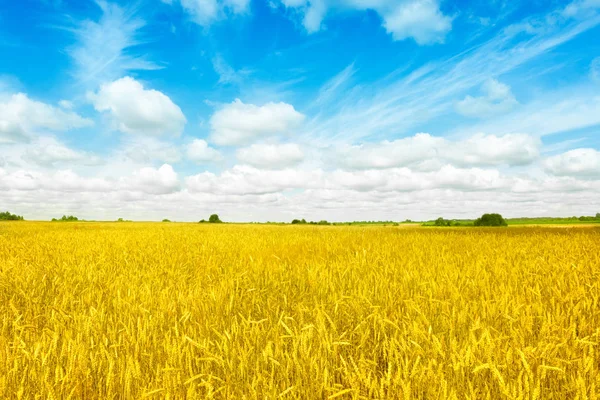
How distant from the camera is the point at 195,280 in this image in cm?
502

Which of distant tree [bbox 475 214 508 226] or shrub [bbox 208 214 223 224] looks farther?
shrub [bbox 208 214 223 224]

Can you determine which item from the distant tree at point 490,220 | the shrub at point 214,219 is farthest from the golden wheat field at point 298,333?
the shrub at point 214,219

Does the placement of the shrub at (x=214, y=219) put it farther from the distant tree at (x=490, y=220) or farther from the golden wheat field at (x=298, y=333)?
the golden wheat field at (x=298, y=333)

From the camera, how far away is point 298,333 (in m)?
2.77

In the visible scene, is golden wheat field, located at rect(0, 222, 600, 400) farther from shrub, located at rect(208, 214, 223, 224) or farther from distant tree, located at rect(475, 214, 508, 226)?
shrub, located at rect(208, 214, 223, 224)

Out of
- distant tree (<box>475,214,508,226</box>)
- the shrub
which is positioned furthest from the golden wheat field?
the shrub

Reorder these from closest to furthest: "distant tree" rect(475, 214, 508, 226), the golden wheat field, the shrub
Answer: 1. the golden wheat field
2. "distant tree" rect(475, 214, 508, 226)
3. the shrub

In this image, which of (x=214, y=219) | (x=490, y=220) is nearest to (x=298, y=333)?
(x=490, y=220)

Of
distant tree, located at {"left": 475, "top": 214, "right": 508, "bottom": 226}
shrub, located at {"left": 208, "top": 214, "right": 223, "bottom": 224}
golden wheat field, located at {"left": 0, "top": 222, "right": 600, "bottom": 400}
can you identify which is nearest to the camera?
golden wheat field, located at {"left": 0, "top": 222, "right": 600, "bottom": 400}

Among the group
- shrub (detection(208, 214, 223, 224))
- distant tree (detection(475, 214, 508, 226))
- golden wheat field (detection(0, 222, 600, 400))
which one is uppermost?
shrub (detection(208, 214, 223, 224))

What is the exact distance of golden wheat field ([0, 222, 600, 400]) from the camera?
6.48ft

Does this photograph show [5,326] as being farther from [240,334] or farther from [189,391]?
[189,391]

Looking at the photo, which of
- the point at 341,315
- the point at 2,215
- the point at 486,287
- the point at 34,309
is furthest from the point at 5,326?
the point at 2,215

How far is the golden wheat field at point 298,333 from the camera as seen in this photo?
1.97m
